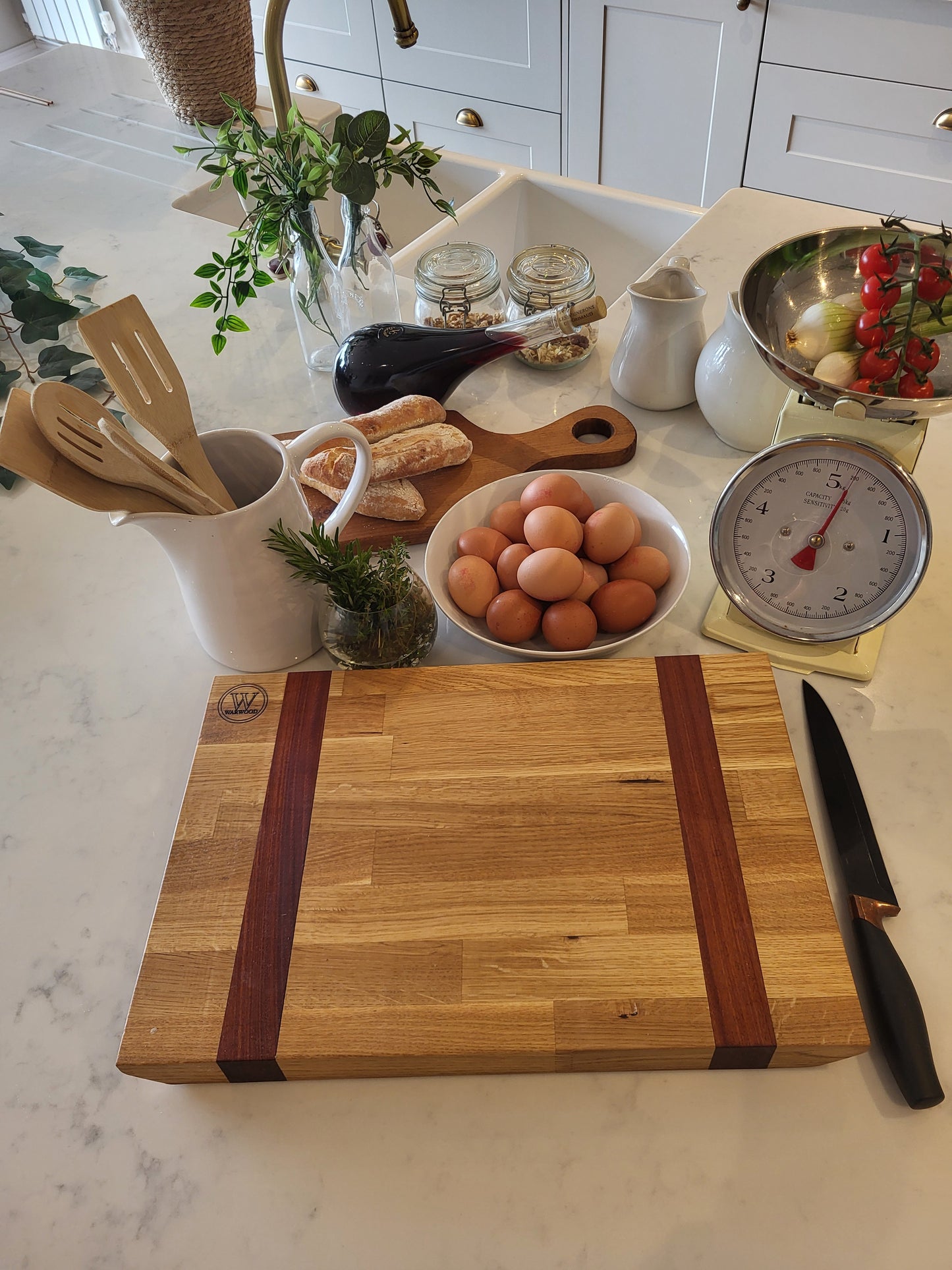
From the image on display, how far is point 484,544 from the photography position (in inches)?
33.5

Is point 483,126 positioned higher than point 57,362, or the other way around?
point 57,362

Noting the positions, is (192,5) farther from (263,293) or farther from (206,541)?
(206,541)

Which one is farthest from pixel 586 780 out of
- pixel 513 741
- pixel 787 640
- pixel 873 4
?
pixel 873 4

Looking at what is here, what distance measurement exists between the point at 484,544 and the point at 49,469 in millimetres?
378

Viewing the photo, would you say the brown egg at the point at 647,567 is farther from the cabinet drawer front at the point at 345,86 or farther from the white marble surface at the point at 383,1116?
the cabinet drawer front at the point at 345,86

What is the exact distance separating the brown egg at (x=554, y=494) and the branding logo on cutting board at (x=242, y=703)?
1.00 ft

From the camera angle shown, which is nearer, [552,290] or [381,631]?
[381,631]

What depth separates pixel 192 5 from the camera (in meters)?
1.48

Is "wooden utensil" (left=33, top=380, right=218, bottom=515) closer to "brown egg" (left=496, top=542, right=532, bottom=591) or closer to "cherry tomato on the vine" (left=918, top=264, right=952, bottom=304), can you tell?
"brown egg" (left=496, top=542, right=532, bottom=591)

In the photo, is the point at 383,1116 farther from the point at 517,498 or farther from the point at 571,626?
the point at 517,498

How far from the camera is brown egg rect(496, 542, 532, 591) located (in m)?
0.83

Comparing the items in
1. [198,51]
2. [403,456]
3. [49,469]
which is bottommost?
[403,456]

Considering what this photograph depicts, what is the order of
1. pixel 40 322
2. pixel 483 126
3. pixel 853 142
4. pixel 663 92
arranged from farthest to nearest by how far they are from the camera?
pixel 483 126
pixel 663 92
pixel 853 142
pixel 40 322

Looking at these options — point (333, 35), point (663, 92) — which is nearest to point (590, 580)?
point (663, 92)
